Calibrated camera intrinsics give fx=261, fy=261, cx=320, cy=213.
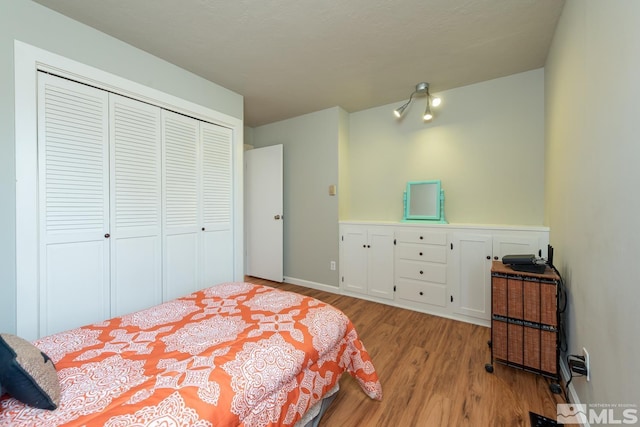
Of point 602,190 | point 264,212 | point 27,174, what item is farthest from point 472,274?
point 27,174

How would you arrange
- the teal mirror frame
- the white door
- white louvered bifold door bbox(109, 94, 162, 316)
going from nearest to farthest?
1. white louvered bifold door bbox(109, 94, 162, 316)
2. the teal mirror frame
3. the white door

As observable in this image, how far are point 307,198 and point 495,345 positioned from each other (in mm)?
2617

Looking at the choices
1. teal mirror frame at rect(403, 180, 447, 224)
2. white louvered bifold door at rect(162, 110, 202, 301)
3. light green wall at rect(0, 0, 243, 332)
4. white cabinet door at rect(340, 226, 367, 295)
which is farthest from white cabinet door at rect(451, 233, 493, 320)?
light green wall at rect(0, 0, 243, 332)

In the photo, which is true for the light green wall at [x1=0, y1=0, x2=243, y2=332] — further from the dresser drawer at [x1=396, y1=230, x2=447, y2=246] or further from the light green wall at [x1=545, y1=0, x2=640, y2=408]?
the light green wall at [x1=545, y1=0, x2=640, y2=408]

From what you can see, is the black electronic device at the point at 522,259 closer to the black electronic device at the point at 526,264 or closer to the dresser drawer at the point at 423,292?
the black electronic device at the point at 526,264

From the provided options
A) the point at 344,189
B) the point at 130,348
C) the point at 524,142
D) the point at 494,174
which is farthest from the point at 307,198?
the point at 130,348

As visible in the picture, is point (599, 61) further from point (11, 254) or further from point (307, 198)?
point (11, 254)

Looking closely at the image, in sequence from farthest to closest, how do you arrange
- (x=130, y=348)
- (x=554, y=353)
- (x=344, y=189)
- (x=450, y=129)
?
(x=344, y=189) → (x=450, y=129) → (x=554, y=353) → (x=130, y=348)

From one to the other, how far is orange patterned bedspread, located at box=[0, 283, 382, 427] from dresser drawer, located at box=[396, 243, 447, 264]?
1.59 meters

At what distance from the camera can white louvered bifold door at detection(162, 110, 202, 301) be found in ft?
7.65

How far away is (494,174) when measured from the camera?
9.02 feet

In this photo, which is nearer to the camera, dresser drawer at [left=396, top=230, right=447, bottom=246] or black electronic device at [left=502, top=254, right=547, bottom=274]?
black electronic device at [left=502, top=254, right=547, bottom=274]

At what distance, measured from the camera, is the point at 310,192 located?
3691mm

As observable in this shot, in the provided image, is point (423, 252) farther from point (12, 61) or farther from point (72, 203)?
point (12, 61)
